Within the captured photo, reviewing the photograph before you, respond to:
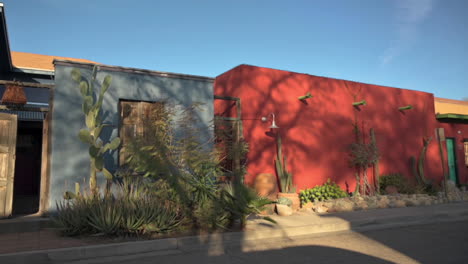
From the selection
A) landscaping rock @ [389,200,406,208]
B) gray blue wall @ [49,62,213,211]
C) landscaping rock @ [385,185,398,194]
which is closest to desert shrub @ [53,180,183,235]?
gray blue wall @ [49,62,213,211]

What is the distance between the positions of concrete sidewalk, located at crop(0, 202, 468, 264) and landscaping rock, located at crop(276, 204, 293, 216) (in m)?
0.23

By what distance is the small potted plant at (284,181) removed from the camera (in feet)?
34.5

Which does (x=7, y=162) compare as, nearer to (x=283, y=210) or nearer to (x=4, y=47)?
(x=4, y=47)

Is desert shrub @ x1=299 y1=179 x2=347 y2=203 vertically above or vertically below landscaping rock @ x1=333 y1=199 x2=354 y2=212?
above

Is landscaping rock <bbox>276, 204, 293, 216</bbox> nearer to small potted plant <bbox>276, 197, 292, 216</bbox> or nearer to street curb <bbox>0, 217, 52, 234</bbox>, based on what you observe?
small potted plant <bbox>276, 197, 292, 216</bbox>

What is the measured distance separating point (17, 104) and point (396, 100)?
13.8m

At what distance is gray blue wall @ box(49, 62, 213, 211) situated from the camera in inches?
323

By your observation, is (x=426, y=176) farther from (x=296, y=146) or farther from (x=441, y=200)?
(x=296, y=146)

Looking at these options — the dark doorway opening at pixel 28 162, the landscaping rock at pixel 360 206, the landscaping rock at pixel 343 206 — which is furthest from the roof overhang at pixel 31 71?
the landscaping rock at pixel 360 206

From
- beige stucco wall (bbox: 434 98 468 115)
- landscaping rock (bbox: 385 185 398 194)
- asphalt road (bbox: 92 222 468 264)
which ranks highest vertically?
beige stucco wall (bbox: 434 98 468 115)

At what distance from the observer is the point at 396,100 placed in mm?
15062

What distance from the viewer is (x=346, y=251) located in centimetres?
582

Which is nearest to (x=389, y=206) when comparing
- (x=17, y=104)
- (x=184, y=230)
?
(x=184, y=230)

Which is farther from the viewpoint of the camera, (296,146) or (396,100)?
(396,100)
